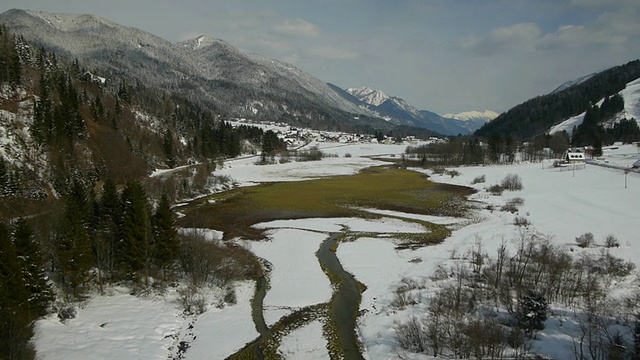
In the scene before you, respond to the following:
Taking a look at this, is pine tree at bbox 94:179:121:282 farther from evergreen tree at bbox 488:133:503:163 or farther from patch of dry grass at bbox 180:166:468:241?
evergreen tree at bbox 488:133:503:163

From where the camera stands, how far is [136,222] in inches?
1053

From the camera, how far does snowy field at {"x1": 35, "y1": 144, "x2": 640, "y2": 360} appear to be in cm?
1938

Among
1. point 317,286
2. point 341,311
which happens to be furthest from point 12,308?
point 317,286

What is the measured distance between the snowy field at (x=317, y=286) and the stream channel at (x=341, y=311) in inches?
19.3

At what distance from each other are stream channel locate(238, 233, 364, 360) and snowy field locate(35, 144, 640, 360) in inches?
19.3

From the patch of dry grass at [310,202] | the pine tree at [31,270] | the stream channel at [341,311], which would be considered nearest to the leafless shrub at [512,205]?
the patch of dry grass at [310,202]

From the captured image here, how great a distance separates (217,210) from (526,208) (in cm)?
4396

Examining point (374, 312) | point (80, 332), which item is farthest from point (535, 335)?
point (80, 332)

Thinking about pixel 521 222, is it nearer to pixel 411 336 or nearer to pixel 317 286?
pixel 317 286

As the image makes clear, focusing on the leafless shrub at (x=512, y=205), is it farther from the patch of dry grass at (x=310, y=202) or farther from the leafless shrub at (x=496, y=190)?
the leafless shrub at (x=496, y=190)

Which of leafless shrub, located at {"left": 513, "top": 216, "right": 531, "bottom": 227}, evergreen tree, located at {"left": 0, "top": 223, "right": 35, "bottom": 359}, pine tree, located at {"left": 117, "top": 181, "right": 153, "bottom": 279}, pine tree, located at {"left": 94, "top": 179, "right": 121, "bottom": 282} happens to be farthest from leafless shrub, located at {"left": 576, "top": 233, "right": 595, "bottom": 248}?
evergreen tree, located at {"left": 0, "top": 223, "right": 35, "bottom": 359}

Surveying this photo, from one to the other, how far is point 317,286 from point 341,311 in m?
4.32

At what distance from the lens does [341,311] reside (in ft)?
78.9

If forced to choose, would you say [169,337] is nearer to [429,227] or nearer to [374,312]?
[374,312]
